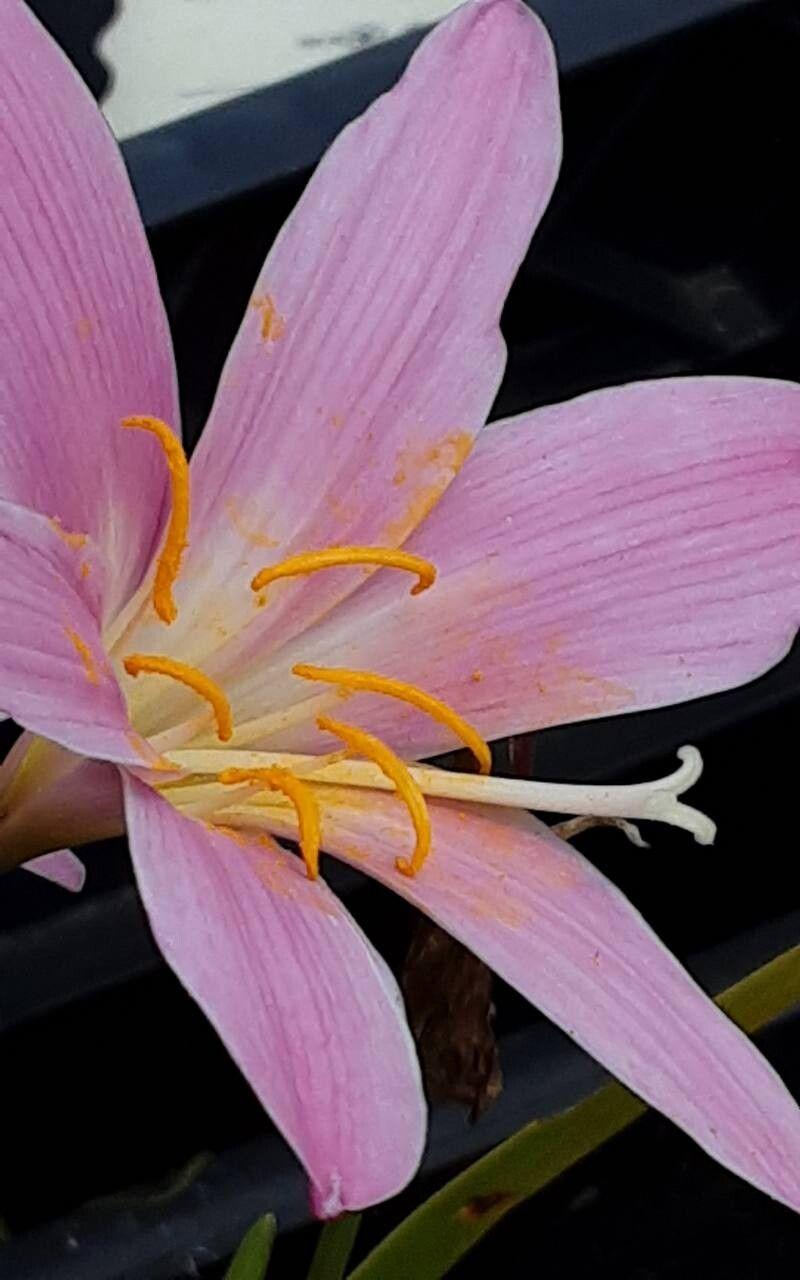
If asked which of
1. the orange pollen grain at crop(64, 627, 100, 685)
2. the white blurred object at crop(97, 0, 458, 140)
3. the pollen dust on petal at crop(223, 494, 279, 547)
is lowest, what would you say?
the white blurred object at crop(97, 0, 458, 140)

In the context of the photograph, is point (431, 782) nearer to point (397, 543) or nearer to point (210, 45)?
Answer: point (397, 543)

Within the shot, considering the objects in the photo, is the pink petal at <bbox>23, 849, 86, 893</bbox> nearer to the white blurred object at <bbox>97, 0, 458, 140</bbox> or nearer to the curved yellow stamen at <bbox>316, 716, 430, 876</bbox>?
the curved yellow stamen at <bbox>316, 716, 430, 876</bbox>

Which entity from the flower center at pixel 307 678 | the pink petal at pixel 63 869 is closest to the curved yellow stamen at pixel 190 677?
the flower center at pixel 307 678

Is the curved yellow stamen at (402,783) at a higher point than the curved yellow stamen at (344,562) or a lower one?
lower

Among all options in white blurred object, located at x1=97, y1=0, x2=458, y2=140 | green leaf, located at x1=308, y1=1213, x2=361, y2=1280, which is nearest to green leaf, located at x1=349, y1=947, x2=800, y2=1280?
green leaf, located at x1=308, y1=1213, x2=361, y2=1280

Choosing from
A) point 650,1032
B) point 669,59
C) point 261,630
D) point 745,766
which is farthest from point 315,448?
point 745,766

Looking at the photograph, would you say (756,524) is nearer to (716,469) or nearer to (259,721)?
(716,469)

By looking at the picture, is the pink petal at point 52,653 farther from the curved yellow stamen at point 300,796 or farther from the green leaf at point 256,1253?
the green leaf at point 256,1253
